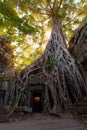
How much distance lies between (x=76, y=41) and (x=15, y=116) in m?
5.45

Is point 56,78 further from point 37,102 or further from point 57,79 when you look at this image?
point 37,102

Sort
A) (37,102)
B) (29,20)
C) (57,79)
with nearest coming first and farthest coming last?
(57,79), (37,102), (29,20)

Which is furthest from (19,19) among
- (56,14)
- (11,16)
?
(56,14)

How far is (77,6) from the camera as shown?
38.3 feet

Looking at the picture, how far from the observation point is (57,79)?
789 centimetres

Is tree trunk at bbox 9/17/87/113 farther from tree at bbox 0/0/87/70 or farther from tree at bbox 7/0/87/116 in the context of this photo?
tree at bbox 0/0/87/70

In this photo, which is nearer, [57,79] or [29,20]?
[57,79]

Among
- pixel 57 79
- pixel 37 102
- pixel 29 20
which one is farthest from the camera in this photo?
pixel 29 20

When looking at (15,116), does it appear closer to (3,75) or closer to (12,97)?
(12,97)

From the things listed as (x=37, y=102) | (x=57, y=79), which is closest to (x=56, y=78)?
(x=57, y=79)

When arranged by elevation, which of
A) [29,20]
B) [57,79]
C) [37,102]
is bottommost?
[37,102]

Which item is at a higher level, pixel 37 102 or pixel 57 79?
pixel 57 79

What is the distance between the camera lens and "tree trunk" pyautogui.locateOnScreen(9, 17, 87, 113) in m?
7.47

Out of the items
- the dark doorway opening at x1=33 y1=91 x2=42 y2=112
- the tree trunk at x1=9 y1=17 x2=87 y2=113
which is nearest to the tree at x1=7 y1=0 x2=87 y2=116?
the tree trunk at x1=9 y1=17 x2=87 y2=113
